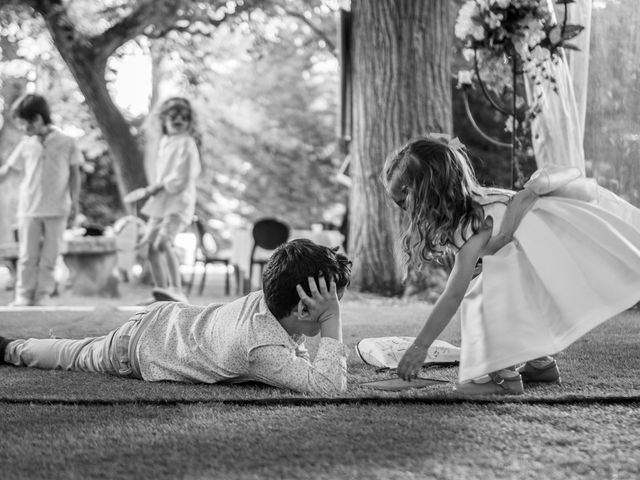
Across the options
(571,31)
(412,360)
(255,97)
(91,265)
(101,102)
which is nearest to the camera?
(412,360)

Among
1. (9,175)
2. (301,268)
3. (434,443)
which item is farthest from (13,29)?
(434,443)

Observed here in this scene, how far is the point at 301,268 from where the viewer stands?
289 cm

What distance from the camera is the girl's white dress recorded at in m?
2.82

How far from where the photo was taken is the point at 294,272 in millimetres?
2887

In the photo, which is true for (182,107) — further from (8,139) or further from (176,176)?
(8,139)

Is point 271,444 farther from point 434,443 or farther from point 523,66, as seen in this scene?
point 523,66

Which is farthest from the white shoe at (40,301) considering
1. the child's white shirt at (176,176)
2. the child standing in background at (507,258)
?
the child standing in background at (507,258)

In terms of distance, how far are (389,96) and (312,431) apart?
5495 millimetres

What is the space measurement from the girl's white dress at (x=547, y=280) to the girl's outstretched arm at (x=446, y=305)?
10 centimetres

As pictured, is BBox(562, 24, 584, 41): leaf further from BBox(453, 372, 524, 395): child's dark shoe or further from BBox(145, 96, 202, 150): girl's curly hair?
BBox(453, 372, 524, 395): child's dark shoe

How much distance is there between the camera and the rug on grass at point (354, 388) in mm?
2754

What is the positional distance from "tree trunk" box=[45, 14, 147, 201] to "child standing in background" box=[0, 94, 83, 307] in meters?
3.86

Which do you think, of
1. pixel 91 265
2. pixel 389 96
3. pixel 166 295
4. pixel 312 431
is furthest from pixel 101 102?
pixel 312 431

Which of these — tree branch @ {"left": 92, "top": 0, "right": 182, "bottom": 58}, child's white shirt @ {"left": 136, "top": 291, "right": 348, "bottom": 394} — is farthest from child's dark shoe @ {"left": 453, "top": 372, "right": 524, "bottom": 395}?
tree branch @ {"left": 92, "top": 0, "right": 182, "bottom": 58}
